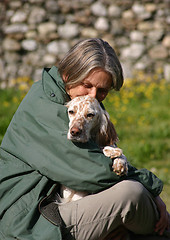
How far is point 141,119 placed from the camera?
7.53 metres

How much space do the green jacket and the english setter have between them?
0.18 feet

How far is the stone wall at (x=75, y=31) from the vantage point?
887 cm

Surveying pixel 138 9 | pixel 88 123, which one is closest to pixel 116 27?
pixel 138 9

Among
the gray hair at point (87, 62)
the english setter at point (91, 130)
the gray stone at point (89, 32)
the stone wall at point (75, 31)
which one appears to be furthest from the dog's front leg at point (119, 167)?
the gray stone at point (89, 32)

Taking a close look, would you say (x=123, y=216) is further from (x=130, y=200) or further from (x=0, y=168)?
(x=0, y=168)

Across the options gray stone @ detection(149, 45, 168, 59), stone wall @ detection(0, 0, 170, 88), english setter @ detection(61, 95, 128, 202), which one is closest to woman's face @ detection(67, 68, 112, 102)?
english setter @ detection(61, 95, 128, 202)

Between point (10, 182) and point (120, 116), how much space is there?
15.8 feet

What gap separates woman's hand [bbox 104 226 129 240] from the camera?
2.95 m

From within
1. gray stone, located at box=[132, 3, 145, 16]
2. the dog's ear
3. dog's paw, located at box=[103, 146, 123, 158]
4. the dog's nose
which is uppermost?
gray stone, located at box=[132, 3, 145, 16]

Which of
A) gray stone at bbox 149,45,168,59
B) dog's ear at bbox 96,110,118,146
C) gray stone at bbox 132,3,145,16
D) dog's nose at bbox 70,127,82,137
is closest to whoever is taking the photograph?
dog's nose at bbox 70,127,82,137

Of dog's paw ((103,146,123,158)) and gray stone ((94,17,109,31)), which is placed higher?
gray stone ((94,17,109,31))

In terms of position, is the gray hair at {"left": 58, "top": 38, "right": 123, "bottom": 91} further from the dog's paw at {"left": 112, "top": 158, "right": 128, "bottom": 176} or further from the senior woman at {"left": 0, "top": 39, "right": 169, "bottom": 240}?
the dog's paw at {"left": 112, "top": 158, "right": 128, "bottom": 176}

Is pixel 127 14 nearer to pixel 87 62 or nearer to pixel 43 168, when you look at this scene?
pixel 87 62

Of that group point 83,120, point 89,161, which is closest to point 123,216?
point 89,161
